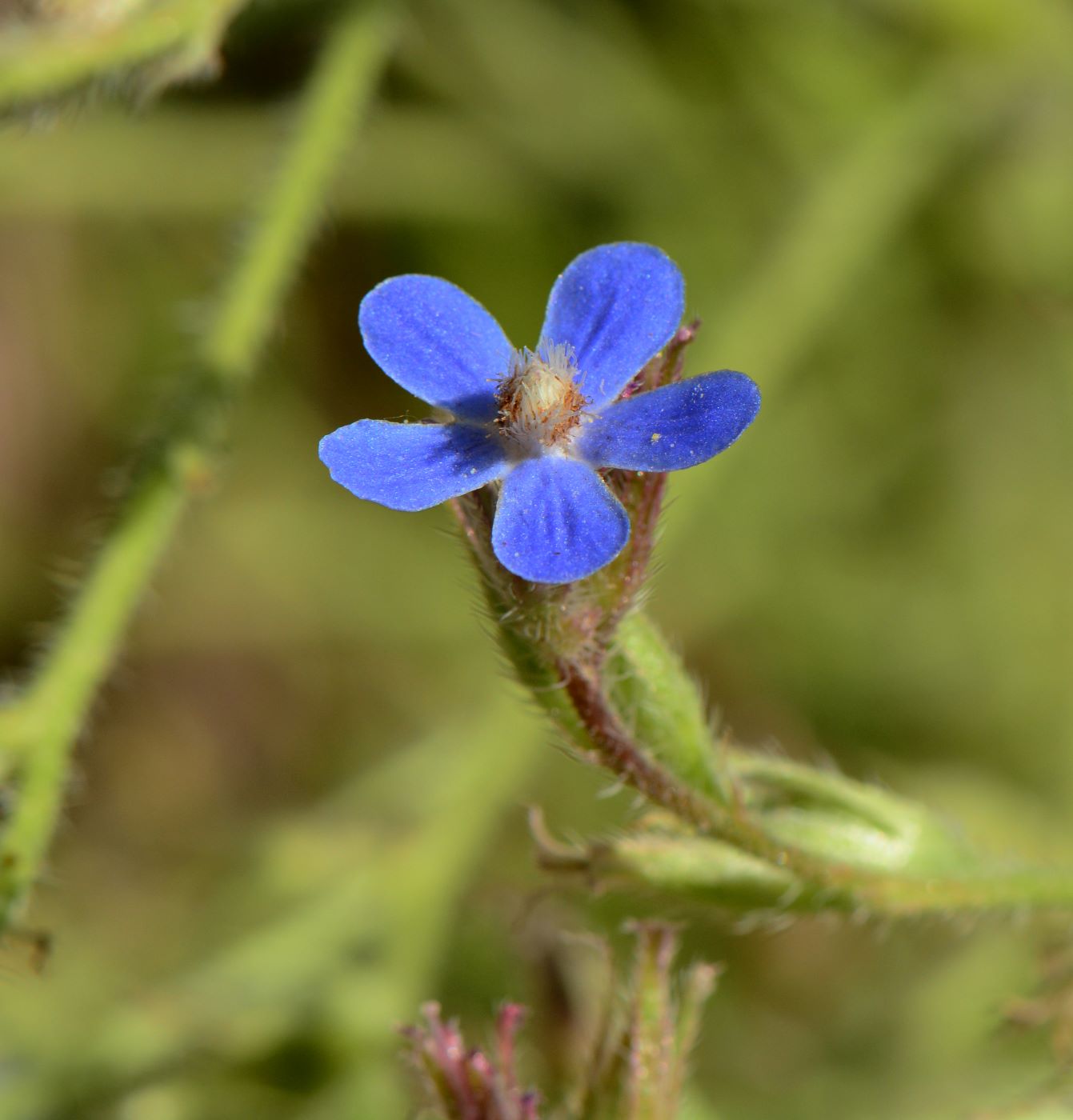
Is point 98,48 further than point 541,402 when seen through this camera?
Yes

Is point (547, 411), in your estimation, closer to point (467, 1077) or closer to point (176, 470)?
point (467, 1077)

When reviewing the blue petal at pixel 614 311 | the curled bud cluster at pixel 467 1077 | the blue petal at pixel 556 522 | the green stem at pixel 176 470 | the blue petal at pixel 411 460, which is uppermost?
the green stem at pixel 176 470

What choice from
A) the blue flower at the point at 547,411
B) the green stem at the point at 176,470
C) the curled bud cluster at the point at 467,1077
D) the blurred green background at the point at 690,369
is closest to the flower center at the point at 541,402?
the blue flower at the point at 547,411

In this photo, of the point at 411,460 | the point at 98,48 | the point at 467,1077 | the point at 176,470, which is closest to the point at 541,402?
the point at 411,460

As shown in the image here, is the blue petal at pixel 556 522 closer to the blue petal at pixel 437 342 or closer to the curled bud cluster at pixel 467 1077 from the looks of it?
the blue petal at pixel 437 342

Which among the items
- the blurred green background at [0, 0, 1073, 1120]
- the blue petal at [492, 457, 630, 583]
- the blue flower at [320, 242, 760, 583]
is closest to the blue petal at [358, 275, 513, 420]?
the blue flower at [320, 242, 760, 583]

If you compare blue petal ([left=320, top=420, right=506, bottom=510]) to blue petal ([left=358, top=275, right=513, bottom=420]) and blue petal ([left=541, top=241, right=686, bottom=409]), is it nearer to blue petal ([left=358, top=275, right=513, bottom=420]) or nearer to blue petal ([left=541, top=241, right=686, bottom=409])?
blue petal ([left=358, top=275, right=513, bottom=420])
